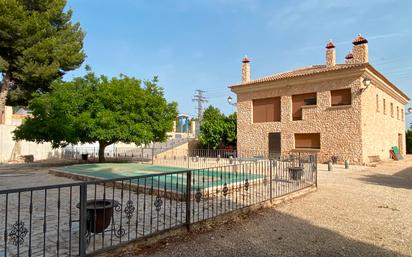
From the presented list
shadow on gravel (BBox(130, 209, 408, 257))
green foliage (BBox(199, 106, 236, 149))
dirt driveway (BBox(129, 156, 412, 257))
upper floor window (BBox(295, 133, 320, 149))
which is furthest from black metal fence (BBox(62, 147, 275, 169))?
→ shadow on gravel (BBox(130, 209, 408, 257))

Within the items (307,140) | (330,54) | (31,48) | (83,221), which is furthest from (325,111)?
(31,48)

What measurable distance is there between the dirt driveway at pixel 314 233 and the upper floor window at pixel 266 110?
1444cm

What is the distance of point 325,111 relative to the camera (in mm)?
18719

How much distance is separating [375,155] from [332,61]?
7.13 m

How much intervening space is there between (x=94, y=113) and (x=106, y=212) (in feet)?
38.0

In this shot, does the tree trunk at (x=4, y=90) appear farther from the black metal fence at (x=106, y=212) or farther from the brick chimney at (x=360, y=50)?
the brick chimney at (x=360, y=50)

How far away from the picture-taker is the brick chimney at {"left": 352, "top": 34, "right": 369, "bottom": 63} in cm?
1756

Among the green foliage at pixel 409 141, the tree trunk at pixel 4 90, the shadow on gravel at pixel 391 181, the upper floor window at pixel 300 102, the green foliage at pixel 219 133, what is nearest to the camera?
the shadow on gravel at pixel 391 181

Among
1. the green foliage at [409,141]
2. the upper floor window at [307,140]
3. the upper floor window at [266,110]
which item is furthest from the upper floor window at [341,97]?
the green foliage at [409,141]

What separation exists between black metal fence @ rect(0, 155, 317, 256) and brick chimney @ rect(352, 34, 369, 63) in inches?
465

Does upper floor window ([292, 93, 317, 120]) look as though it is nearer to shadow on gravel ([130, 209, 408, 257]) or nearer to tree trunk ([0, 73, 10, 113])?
shadow on gravel ([130, 209, 408, 257])

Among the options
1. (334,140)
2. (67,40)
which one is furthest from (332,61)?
(67,40)

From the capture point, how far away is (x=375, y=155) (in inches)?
758

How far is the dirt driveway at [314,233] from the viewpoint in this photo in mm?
3820
